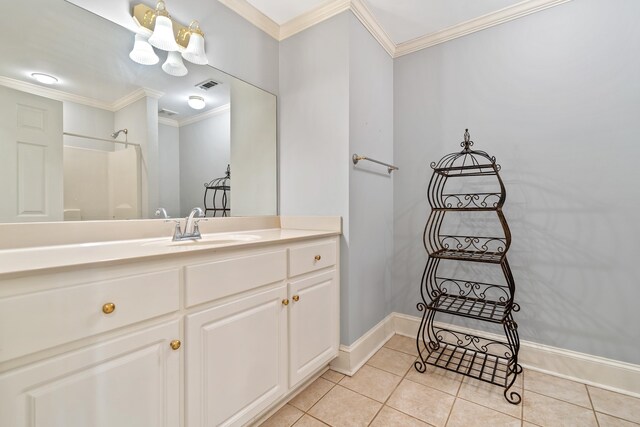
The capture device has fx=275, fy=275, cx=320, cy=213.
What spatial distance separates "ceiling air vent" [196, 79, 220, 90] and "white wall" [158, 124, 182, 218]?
0.31 m

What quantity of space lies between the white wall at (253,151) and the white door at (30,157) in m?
0.84

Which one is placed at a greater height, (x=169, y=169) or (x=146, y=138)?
(x=146, y=138)

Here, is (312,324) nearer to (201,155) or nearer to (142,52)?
(201,155)

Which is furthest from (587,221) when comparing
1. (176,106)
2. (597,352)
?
(176,106)

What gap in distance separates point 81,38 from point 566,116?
2577mm

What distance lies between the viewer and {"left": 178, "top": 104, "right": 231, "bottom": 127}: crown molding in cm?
158

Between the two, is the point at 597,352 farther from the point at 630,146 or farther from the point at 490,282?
the point at 630,146

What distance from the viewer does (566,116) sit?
1.67 metres

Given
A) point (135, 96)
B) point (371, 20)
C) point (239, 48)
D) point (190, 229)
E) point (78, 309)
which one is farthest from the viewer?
point (371, 20)

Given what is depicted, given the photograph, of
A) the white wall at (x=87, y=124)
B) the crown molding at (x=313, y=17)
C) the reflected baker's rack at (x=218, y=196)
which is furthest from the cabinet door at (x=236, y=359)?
the crown molding at (x=313, y=17)

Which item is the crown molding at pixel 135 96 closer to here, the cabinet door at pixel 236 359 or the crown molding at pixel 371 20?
the crown molding at pixel 371 20

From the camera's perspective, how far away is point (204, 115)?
1694 mm

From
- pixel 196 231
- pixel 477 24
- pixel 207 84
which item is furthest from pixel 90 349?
pixel 477 24

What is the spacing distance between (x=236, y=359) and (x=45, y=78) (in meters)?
1.36
